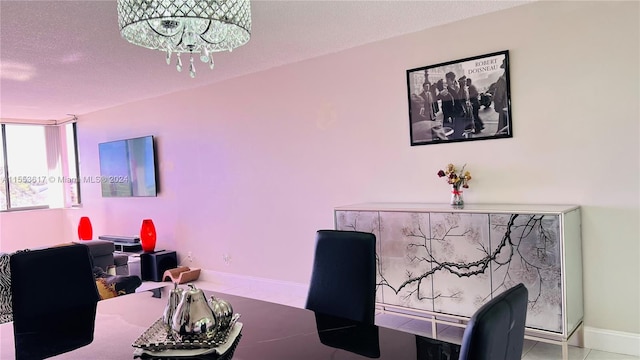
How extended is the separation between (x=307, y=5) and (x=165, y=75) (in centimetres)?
233

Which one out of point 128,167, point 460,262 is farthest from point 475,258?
point 128,167

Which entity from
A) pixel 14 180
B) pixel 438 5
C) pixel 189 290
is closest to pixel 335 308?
pixel 189 290

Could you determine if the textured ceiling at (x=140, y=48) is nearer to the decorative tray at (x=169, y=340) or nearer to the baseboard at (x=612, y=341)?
the decorative tray at (x=169, y=340)

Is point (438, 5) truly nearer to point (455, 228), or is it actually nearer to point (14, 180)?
point (455, 228)

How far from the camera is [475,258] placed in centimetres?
290

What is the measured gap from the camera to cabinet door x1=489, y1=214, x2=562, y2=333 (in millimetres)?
2619

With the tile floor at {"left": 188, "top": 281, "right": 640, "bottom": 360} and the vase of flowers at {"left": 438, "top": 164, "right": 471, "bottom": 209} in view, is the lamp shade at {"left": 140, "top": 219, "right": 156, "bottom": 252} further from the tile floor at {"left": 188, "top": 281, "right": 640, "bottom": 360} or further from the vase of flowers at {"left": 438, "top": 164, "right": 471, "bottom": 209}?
the vase of flowers at {"left": 438, "top": 164, "right": 471, "bottom": 209}

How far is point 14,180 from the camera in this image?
7250mm

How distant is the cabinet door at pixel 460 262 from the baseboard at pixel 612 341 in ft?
2.35

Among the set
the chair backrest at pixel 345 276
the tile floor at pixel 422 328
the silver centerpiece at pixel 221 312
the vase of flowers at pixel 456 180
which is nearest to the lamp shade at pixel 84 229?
the tile floor at pixel 422 328

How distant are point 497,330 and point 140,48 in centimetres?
361

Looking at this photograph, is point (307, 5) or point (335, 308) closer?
point (335, 308)

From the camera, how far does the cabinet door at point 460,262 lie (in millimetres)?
2875

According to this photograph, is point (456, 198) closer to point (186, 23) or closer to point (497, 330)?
point (186, 23)
